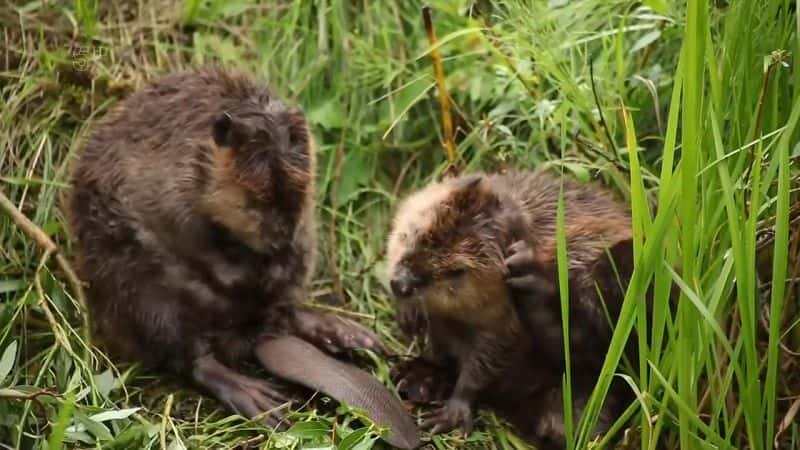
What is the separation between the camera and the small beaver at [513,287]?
2.55 meters

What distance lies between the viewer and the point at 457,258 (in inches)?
101

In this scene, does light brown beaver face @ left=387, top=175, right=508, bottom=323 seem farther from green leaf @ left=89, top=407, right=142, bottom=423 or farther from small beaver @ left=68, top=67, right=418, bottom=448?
green leaf @ left=89, top=407, right=142, bottom=423

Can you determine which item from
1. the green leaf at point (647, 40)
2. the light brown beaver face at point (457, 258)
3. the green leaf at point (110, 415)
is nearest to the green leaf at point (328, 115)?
the light brown beaver face at point (457, 258)

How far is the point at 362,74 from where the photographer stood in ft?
11.0

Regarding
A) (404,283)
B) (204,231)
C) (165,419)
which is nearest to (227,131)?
(204,231)

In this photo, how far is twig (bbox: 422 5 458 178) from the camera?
3035mm

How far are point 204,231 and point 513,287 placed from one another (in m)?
0.65

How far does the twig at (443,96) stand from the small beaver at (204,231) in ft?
1.58

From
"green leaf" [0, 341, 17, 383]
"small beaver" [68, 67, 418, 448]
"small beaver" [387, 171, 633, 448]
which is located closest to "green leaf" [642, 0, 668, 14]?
"small beaver" [387, 171, 633, 448]

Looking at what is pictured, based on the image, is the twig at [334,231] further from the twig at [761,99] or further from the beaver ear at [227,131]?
the twig at [761,99]

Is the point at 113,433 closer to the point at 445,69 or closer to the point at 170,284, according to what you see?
the point at 170,284

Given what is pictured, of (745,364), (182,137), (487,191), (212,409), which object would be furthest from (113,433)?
(745,364)

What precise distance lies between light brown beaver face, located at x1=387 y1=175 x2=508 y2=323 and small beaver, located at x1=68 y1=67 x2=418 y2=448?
0.75 ft

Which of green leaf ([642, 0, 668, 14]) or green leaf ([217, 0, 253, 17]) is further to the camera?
green leaf ([217, 0, 253, 17])
